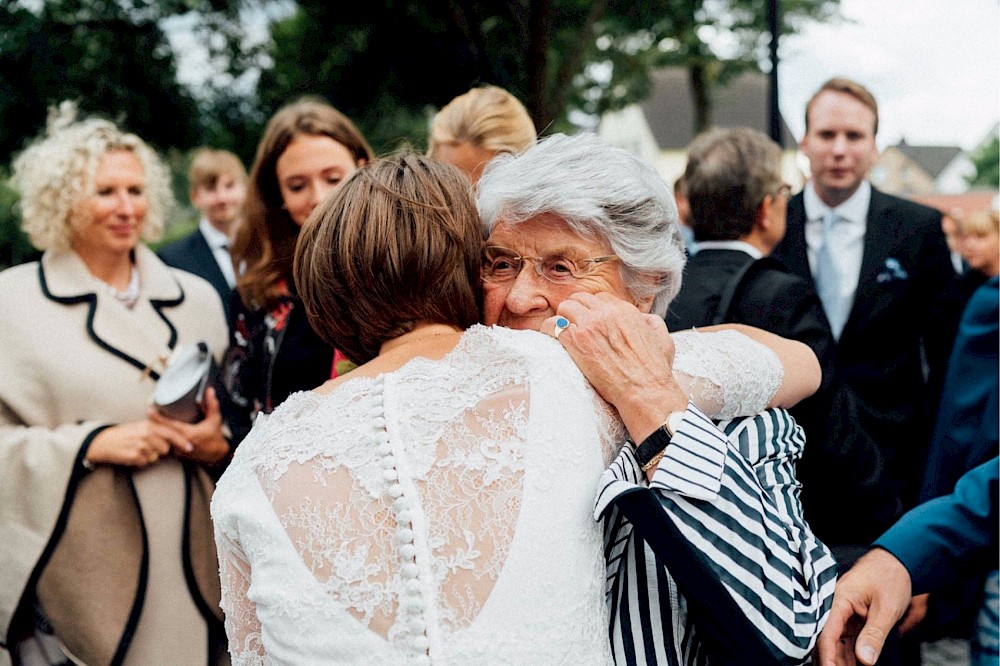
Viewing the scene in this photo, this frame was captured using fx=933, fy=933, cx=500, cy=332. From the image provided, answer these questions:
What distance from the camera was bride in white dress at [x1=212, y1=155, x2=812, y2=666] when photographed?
1464 mm

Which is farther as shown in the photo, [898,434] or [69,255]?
[898,434]

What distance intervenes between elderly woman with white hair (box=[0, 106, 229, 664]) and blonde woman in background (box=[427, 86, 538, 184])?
1215 mm

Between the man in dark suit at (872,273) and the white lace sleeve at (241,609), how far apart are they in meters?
2.83

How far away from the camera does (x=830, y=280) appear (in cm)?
427

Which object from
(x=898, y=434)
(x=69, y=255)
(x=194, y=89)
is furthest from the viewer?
(x=194, y=89)

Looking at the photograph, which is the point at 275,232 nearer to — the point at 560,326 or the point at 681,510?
the point at 560,326

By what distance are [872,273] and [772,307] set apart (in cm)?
173

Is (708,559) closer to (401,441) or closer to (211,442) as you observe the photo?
(401,441)

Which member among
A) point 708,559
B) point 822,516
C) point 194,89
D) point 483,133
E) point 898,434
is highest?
point 194,89

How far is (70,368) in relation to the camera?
3.19 metres

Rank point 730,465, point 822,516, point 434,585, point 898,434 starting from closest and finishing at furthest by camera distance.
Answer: point 434,585
point 730,465
point 822,516
point 898,434

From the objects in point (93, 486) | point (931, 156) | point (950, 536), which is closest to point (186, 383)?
point (93, 486)

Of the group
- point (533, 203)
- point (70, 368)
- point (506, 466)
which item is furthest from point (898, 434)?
point (70, 368)

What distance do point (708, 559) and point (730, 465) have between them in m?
0.17
